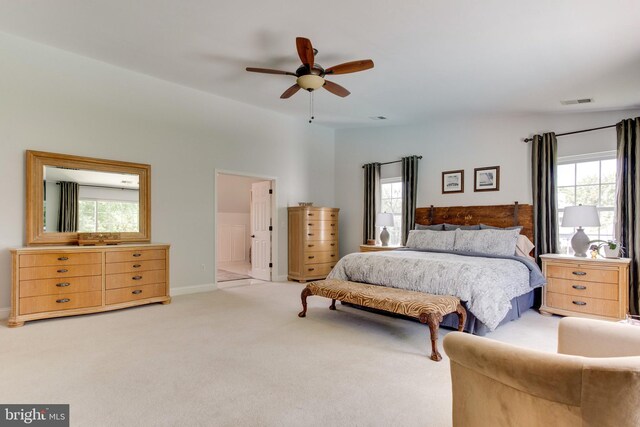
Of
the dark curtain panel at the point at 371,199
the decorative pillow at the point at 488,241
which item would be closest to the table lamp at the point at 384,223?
the dark curtain panel at the point at 371,199

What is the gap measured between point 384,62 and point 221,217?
6.37 meters

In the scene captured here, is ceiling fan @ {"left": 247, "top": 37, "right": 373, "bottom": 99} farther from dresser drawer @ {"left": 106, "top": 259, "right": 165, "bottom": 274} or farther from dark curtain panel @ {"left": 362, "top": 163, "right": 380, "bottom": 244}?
dark curtain panel @ {"left": 362, "top": 163, "right": 380, "bottom": 244}

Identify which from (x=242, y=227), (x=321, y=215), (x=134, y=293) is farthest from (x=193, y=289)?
(x=242, y=227)

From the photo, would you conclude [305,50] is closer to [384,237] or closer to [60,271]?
[60,271]

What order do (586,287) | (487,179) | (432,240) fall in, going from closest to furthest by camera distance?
1. (586,287)
2. (432,240)
3. (487,179)

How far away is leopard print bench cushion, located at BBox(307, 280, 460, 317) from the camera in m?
2.96

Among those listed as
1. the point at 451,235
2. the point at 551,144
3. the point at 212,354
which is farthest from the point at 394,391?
the point at 551,144

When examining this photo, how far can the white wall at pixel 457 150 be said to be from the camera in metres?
4.65

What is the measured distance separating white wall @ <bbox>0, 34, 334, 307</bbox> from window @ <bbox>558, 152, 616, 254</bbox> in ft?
14.1

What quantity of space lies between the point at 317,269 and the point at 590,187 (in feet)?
14.5

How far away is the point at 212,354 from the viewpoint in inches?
112

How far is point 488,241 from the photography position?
4613 mm

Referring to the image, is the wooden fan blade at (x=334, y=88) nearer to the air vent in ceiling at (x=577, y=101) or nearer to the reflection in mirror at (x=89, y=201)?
the air vent in ceiling at (x=577, y=101)

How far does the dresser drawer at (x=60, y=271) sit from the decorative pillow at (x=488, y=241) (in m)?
4.64
